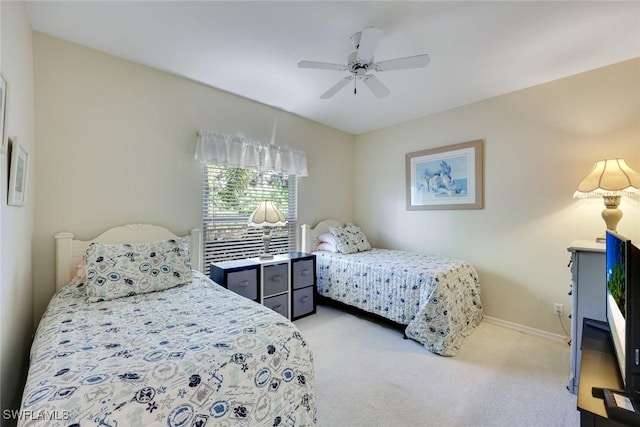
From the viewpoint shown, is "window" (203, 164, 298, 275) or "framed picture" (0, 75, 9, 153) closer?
"framed picture" (0, 75, 9, 153)

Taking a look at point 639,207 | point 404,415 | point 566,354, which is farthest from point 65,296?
point 639,207

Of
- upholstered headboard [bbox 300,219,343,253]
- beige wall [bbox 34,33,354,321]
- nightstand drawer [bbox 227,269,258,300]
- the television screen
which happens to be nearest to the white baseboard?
the television screen

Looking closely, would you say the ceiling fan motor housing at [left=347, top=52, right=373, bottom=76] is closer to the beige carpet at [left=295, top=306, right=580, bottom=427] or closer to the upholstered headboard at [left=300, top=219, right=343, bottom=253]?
the upholstered headboard at [left=300, top=219, right=343, bottom=253]

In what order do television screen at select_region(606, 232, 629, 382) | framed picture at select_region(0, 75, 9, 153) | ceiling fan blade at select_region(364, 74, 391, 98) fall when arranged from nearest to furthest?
television screen at select_region(606, 232, 629, 382) < framed picture at select_region(0, 75, 9, 153) < ceiling fan blade at select_region(364, 74, 391, 98)

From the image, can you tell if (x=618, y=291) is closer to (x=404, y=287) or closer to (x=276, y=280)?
(x=404, y=287)

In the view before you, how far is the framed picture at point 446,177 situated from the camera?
3.12m

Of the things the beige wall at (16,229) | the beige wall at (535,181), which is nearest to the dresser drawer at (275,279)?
the beige wall at (16,229)

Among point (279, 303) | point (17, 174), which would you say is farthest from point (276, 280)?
point (17, 174)

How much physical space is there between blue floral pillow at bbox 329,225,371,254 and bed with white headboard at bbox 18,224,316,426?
6.27 ft

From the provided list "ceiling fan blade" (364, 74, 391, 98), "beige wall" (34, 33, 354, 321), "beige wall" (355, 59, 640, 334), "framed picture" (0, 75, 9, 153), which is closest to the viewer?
"framed picture" (0, 75, 9, 153)

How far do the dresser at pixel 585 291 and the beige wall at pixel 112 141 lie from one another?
320 cm

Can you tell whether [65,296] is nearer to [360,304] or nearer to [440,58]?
[360,304]

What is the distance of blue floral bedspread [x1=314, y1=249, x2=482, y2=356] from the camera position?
2.39m

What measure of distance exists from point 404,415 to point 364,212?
2.97 meters
